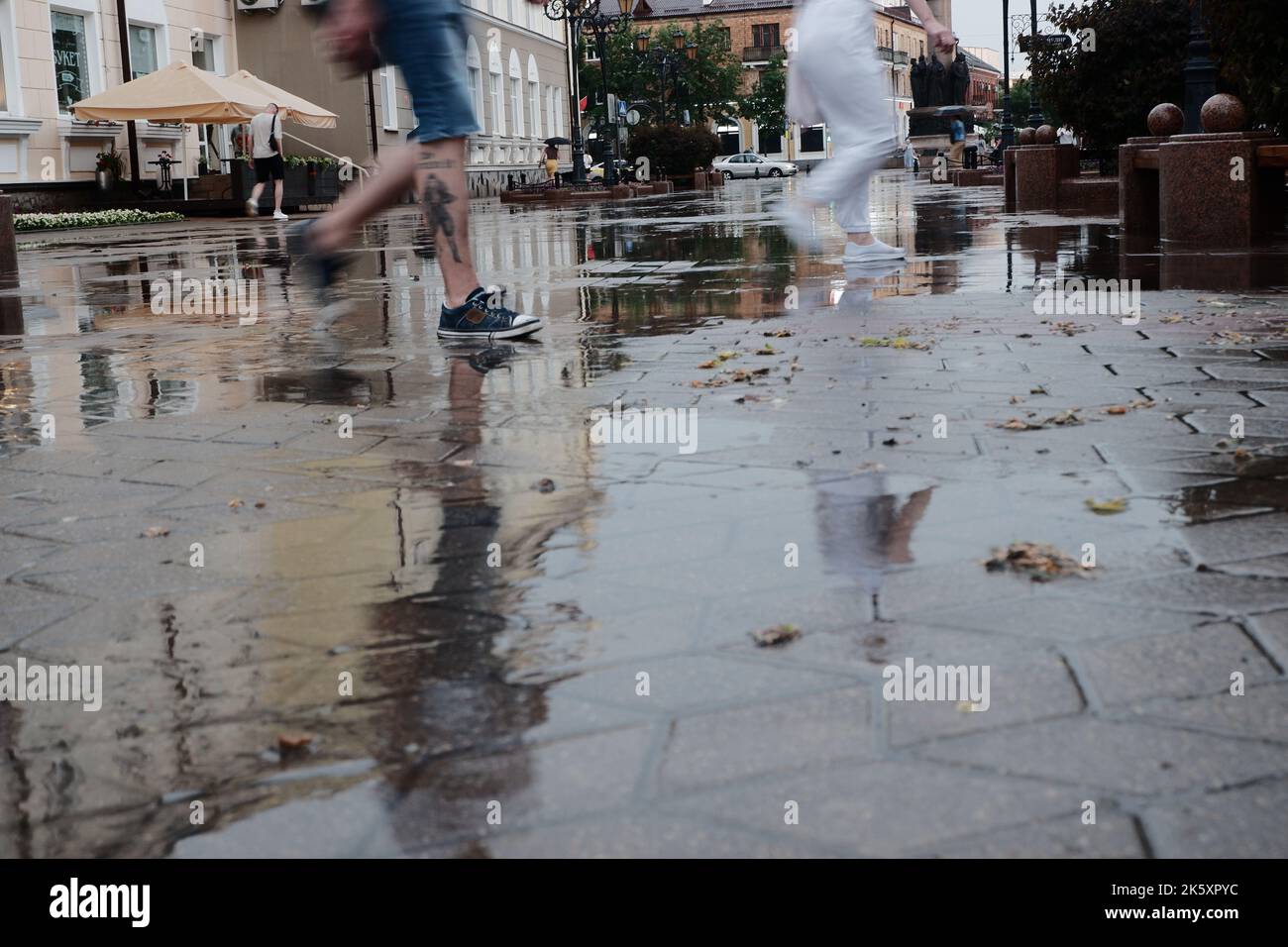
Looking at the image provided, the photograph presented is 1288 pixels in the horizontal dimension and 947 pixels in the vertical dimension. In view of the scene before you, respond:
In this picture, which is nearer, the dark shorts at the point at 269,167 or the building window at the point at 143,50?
the dark shorts at the point at 269,167

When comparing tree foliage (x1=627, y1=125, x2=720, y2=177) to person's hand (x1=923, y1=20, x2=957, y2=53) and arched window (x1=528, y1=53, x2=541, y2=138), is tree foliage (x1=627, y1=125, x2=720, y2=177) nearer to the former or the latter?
arched window (x1=528, y1=53, x2=541, y2=138)

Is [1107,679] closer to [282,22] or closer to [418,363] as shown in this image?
Answer: [418,363]

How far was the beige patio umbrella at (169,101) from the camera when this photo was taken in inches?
1034

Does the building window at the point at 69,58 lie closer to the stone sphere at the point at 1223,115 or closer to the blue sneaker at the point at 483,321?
the stone sphere at the point at 1223,115

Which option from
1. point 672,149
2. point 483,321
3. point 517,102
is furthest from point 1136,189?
point 517,102

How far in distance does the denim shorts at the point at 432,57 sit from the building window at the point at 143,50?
26.2 metres

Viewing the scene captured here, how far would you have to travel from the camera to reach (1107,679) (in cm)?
234

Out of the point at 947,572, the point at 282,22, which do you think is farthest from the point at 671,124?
the point at 947,572

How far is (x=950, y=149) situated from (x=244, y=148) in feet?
60.6

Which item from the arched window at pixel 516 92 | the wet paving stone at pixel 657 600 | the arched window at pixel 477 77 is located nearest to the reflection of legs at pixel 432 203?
the wet paving stone at pixel 657 600

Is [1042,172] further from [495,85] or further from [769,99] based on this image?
[769,99]

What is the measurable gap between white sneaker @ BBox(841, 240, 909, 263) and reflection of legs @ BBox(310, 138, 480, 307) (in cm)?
341

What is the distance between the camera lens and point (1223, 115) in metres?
9.71

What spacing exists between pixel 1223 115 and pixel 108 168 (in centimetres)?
2399
